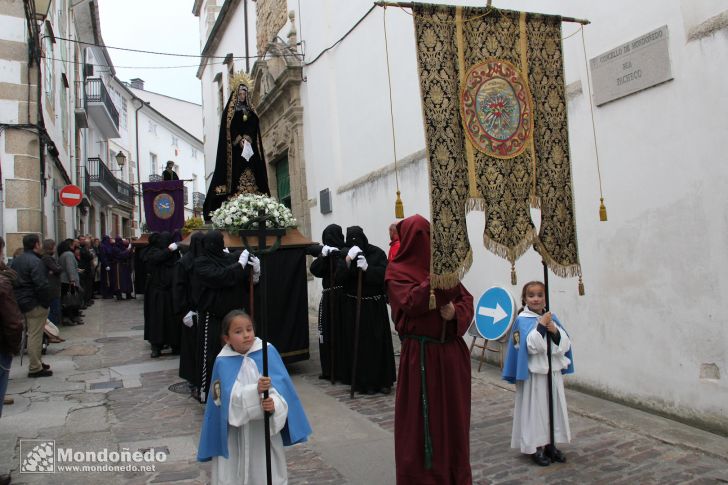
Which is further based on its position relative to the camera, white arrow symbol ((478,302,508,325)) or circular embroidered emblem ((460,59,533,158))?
white arrow symbol ((478,302,508,325))

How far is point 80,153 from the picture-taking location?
2181cm

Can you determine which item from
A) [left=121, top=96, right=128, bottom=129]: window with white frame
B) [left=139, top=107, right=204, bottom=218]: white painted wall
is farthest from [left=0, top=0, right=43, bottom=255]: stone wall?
[left=139, top=107, right=204, bottom=218]: white painted wall

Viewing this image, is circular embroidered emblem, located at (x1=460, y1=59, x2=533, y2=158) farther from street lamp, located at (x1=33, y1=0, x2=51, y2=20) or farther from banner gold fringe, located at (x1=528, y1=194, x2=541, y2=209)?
street lamp, located at (x1=33, y1=0, x2=51, y2=20)

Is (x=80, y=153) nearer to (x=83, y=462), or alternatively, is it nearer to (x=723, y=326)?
(x=83, y=462)

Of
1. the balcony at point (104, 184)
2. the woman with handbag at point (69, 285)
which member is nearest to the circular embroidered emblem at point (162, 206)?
the woman with handbag at point (69, 285)

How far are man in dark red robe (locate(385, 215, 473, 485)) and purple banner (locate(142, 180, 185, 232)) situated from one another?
10020 mm

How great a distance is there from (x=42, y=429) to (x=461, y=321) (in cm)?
406

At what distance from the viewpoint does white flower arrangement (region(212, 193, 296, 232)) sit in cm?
668

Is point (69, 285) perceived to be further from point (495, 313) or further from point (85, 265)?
point (495, 313)

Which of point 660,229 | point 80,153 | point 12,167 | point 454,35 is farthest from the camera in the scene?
point 80,153

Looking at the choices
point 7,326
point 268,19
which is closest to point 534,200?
point 7,326

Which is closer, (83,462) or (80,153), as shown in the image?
(83,462)

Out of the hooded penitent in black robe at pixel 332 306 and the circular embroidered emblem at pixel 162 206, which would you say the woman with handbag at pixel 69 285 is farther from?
the hooded penitent in black robe at pixel 332 306

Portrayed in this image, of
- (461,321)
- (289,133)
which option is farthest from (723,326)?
(289,133)
